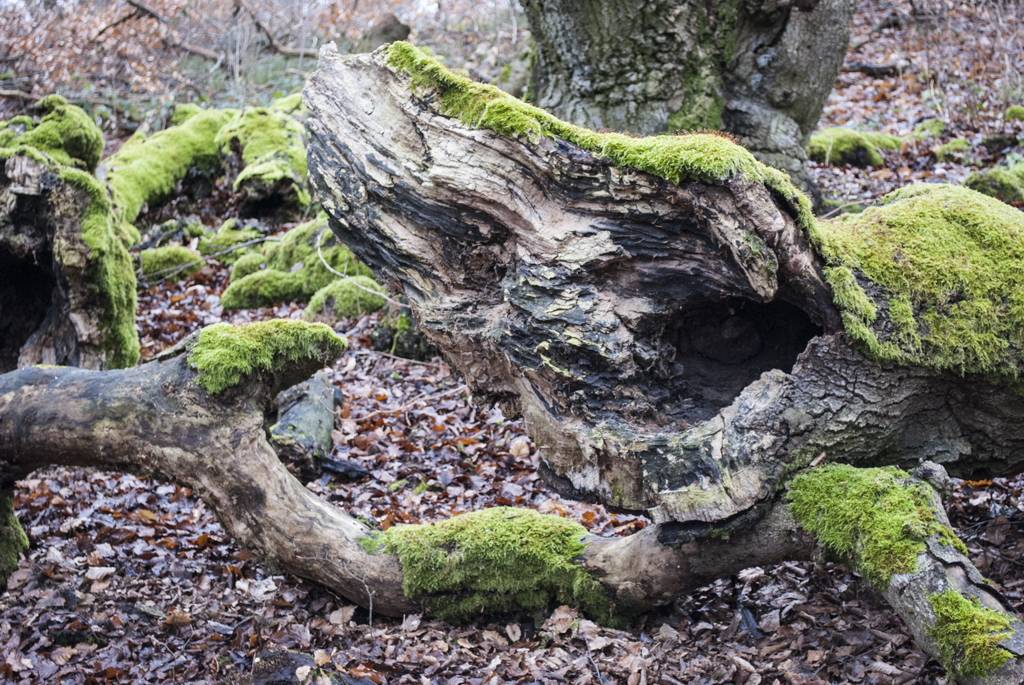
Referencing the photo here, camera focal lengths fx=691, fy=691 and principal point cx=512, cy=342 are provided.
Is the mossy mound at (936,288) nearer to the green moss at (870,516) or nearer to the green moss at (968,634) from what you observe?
the green moss at (870,516)

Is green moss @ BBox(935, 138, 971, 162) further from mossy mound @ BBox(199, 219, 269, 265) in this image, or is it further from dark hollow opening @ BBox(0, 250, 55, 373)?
dark hollow opening @ BBox(0, 250, 55, 373)

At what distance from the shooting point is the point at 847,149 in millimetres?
9617

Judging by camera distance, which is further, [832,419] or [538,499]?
[538,499]

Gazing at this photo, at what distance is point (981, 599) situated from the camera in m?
2.56

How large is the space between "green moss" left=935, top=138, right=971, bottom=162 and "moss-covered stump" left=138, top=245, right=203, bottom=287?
34.6 ft

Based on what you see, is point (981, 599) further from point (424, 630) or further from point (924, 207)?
point (424, 630)

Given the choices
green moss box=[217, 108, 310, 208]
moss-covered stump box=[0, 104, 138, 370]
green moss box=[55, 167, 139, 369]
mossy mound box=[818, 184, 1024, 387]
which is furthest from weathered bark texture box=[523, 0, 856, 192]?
green moss box=[217, 108, 310, 208]

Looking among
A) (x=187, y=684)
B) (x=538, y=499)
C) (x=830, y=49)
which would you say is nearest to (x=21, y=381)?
(x=187, y=684)

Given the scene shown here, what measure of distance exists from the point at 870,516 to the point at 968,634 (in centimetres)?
54

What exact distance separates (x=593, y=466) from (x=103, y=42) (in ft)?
58.0

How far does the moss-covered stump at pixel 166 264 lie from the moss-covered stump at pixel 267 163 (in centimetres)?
140

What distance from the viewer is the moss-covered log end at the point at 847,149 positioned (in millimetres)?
9500

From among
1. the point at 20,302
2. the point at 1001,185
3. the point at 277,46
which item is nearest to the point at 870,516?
the point at 1001,185

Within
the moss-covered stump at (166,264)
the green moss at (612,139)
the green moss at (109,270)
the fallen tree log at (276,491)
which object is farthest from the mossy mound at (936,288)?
the moss-covered stump at (166,264)
